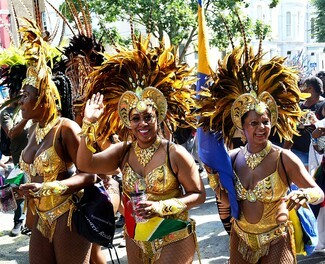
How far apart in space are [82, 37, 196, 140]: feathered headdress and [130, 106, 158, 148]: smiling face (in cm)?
15

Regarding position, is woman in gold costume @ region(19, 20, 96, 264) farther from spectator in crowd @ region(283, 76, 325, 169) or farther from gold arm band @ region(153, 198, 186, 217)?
spectator in crowd @ region(283, 76, 325, 169)

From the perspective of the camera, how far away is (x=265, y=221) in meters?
3.59

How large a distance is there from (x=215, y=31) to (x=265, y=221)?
46.0 ft

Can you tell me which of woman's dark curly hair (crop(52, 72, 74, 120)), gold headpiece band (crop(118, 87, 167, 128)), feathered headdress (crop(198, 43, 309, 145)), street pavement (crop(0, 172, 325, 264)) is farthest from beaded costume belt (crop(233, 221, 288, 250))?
street pavement (crop(0, 172, 325, 264))

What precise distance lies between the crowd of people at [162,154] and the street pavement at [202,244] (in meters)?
1.81

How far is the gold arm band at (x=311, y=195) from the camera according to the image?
10.9 feet

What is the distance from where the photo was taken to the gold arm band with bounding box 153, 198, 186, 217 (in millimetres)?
3322

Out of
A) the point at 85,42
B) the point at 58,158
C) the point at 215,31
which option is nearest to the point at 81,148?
the point at 58,158

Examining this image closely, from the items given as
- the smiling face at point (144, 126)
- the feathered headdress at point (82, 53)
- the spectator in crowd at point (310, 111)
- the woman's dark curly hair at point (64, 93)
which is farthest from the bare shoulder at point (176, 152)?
the spectator in crowd at point (310, 111)

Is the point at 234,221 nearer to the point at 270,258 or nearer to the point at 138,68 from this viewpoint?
the point at 270,258

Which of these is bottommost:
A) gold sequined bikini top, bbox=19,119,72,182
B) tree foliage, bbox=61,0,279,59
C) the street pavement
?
the street pavement

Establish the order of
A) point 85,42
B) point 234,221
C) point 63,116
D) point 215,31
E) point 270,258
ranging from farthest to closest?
1. point 215,31
2. point 85,42
3. point 63,116
4. point 234,221
5. point 270,258

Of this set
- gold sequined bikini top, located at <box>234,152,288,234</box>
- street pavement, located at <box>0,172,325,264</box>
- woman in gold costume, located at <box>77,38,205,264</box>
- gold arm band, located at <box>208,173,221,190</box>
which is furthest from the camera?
street pavement, located at <box>0,172,325,264</box>

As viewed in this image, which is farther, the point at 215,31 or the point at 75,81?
the point at 215,31
